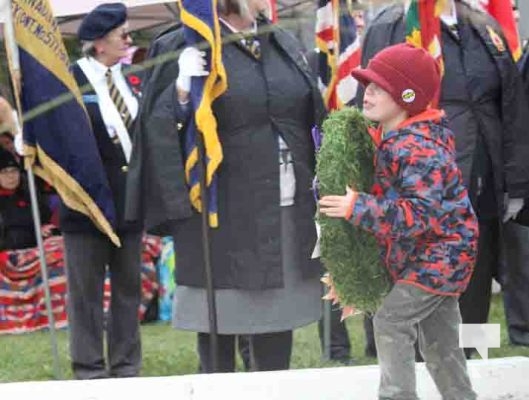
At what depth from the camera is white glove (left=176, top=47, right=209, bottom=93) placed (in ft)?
16.5

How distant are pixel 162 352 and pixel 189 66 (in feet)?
9.35

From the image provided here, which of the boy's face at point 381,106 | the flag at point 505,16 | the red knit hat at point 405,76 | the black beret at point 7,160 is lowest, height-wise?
the black beret at point 7,160

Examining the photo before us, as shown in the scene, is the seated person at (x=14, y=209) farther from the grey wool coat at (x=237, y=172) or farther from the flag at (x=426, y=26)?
the flag at (x=426, y=26)

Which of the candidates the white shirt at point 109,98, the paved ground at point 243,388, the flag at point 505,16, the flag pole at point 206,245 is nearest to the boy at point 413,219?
the paved ground at point 243,388

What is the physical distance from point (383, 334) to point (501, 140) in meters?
1.52

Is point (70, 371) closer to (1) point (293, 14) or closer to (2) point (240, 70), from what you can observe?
(2) point (240, 70)

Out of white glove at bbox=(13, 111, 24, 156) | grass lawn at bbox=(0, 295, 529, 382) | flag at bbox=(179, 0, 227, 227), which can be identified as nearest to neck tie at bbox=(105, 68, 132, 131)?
white glove at bbox=(13, 111, 24, 156)

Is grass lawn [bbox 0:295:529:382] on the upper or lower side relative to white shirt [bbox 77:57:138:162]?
lower

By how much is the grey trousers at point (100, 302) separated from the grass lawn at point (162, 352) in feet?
1.02

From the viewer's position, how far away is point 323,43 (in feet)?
20.0

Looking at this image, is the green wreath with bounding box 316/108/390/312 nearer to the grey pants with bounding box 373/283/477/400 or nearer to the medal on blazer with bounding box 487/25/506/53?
the grey pants with bounding box 373/283/477/400

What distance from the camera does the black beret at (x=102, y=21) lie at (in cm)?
614

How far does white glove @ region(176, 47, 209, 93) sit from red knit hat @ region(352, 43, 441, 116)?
2.47 ft

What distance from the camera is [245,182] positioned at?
5.13 metres
